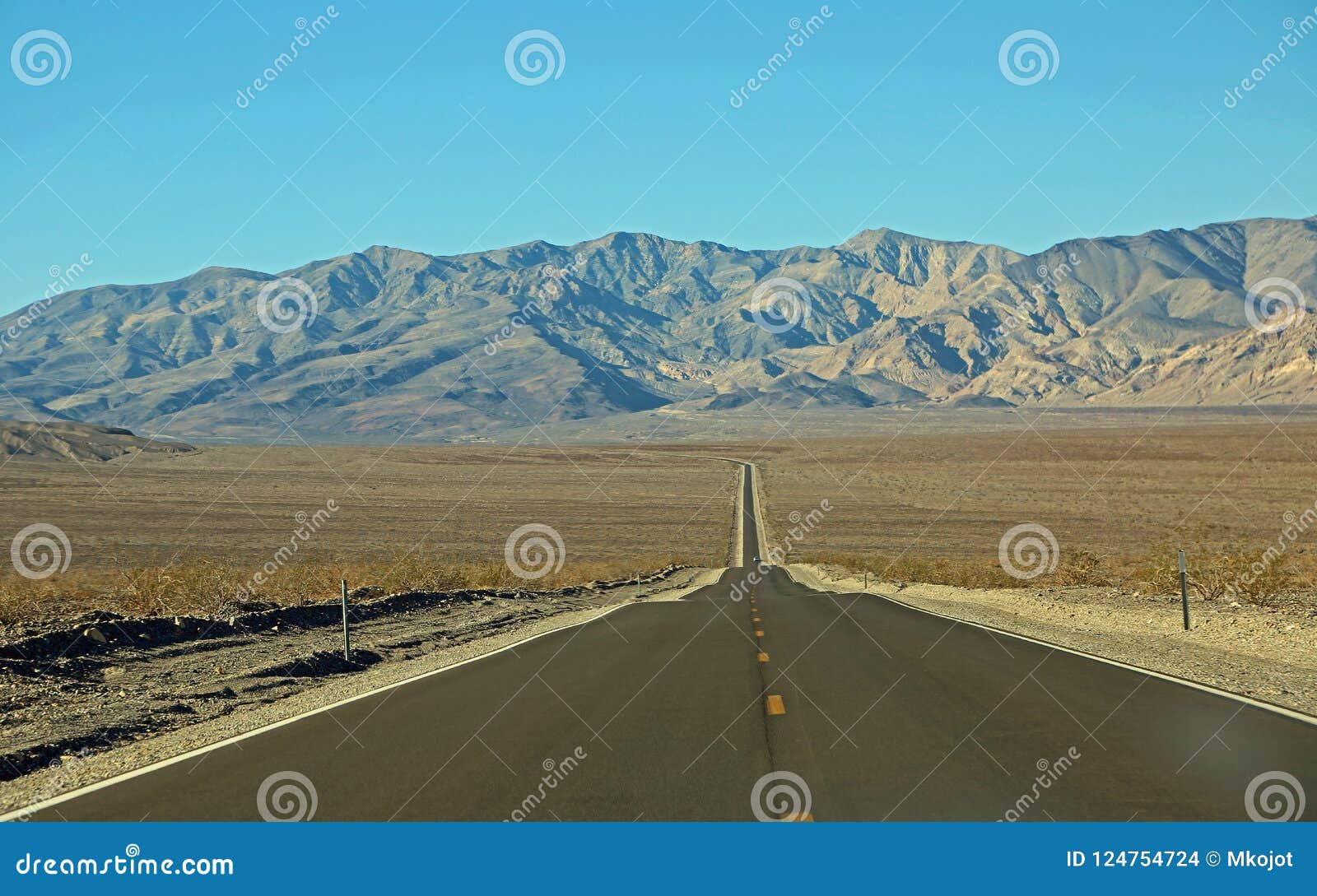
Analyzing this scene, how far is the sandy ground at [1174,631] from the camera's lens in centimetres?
1283

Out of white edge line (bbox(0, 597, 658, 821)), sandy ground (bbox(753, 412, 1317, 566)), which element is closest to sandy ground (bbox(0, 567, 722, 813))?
white edge line (bbox(0, 597, 658, 821))

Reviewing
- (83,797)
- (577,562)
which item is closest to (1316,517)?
(577,562)

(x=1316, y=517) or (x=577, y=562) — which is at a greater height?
(x=1316, y=517)

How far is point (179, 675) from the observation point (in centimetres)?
1384

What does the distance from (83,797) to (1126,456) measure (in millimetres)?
115609

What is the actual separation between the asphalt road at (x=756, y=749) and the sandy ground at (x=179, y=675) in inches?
35.6

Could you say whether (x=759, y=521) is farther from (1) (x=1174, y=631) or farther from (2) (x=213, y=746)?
(2) (x=213, y=746)

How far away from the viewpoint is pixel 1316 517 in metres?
57.0

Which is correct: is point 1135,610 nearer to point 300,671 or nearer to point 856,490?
point 300,671

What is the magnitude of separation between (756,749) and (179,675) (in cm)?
845

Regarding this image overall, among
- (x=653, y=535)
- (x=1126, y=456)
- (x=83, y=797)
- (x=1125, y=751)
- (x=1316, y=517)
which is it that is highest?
(x=1126, y=456)

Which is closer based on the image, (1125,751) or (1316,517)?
(1125,751)

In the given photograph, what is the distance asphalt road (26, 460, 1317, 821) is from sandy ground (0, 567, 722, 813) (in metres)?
0.90

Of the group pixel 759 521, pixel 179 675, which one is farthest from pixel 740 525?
pixel 179 675
